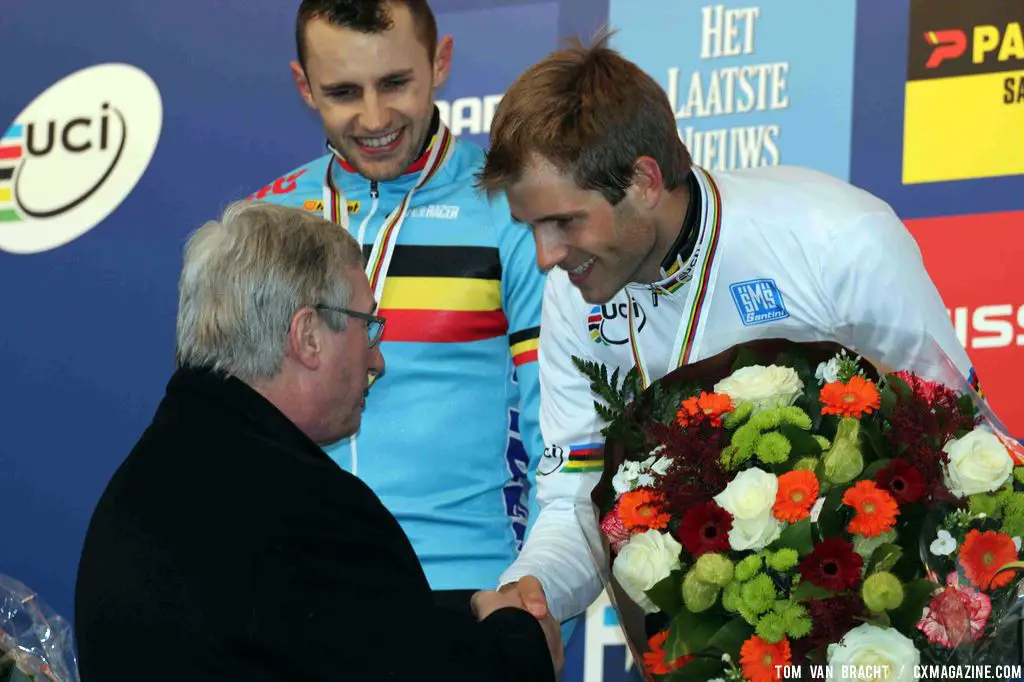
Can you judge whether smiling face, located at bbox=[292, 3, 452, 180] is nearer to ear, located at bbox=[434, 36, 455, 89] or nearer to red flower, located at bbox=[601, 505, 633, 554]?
ear, located at bbox=[434, 36, 455, 89]

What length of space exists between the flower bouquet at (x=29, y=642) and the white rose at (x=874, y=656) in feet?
5.23

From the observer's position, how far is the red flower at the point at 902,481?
5.88 ft

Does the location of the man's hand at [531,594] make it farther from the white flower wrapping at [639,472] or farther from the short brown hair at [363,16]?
the short brown hair at [363,16]

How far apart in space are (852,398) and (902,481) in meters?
0.13

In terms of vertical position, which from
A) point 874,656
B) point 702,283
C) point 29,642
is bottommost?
point 29,642

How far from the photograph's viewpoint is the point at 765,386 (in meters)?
1.93

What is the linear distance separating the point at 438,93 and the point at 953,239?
143cm

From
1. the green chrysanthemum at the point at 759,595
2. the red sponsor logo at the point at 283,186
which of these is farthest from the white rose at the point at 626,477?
the red sponsor logo at the point at 283,186

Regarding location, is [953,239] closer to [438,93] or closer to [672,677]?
[438,93]

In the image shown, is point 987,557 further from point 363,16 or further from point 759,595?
point 363,16

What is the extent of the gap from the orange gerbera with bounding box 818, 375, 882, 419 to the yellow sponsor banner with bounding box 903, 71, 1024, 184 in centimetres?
158

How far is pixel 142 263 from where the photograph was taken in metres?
4.46

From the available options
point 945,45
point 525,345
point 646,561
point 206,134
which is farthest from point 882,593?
point 206,134

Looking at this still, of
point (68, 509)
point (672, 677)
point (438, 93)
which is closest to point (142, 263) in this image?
point (68, 509)
